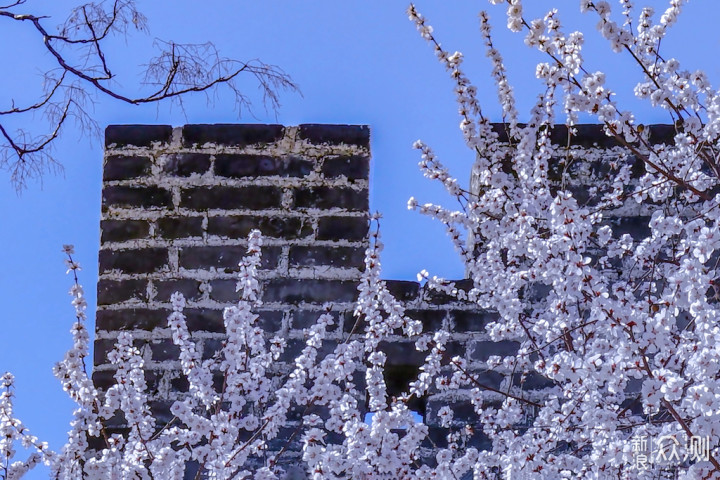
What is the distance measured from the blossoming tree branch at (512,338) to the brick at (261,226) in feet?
0.37

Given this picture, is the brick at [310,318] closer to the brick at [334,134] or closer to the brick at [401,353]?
the brick at [401,353]

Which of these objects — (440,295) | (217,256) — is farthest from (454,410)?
(217,256)

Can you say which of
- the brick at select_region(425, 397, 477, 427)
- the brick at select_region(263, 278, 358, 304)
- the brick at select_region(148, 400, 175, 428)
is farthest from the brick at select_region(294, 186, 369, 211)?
the brick at select_region(148, 400, 175, 428)

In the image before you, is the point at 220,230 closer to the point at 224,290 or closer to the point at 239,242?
the point at 239,242

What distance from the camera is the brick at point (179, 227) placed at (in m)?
3.46

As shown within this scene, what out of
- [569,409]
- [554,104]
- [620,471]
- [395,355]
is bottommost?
[620,471]

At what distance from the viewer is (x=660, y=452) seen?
8.50 ft

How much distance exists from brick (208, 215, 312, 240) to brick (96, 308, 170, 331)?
1.12 ft

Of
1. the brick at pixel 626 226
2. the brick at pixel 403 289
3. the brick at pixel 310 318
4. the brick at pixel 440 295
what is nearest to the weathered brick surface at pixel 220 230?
the brick at pixel 310 318

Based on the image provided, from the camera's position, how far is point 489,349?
11.4 feet

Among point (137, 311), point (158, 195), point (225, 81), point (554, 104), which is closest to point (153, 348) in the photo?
point (137, 311)

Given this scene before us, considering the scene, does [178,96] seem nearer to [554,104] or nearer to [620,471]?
[554,104]

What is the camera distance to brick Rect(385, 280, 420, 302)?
3.47 metres

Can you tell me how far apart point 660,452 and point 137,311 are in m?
1.81
